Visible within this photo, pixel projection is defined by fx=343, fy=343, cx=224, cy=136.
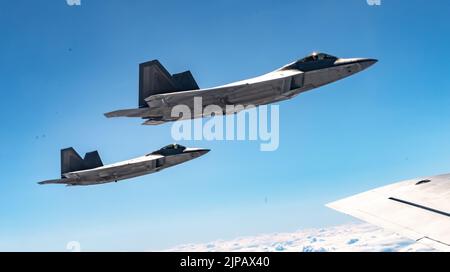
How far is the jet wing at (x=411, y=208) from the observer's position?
11656 mm

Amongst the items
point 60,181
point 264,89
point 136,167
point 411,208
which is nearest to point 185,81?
point 264,89

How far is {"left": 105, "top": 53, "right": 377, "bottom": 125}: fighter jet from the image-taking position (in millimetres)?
33031

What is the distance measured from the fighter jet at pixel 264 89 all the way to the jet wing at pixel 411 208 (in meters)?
16.1

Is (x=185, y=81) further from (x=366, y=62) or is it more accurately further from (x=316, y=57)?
(x=366, y=62)

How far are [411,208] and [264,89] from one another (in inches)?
807

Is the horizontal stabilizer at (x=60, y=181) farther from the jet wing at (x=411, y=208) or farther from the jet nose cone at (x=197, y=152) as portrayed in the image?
the jet wing at (x=411, y=208)

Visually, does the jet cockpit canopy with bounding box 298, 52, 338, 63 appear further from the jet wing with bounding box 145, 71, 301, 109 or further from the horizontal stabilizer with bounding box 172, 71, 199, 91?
the horizontal stabilizer with bounding box 172, 71, 199, 91

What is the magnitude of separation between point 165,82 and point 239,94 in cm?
994

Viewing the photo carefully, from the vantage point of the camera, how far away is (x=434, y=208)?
13703 mm

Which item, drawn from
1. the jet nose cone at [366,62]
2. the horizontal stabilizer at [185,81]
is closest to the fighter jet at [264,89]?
the jet nose cone at [366,62]

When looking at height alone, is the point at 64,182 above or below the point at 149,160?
below

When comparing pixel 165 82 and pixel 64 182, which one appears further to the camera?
pixel 64 182
